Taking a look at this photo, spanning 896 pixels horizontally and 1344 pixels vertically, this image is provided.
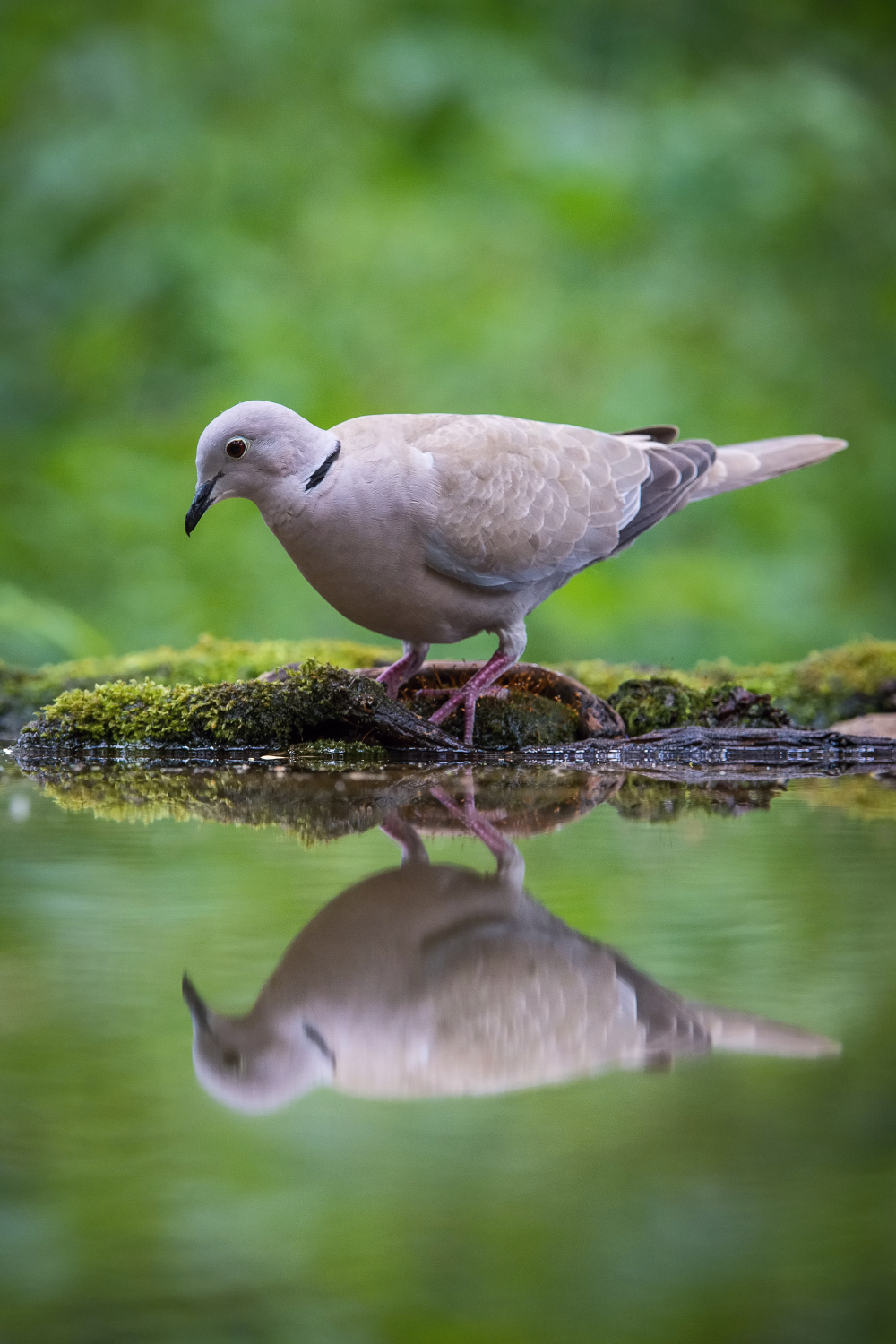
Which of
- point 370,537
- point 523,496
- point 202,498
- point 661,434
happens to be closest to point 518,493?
point 523,496

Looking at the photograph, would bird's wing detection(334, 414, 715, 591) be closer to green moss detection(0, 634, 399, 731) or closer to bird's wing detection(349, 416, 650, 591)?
bird's wing detection(349, 416, 650, 591)

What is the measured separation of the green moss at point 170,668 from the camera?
4453 millimetres

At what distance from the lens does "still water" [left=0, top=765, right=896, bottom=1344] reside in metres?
0.94

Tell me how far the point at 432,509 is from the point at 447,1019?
2.26 meters

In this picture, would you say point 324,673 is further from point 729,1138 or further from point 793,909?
point 729,1138

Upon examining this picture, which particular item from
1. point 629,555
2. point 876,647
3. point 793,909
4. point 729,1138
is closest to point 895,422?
point 629,555

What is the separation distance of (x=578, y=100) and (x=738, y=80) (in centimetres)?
100

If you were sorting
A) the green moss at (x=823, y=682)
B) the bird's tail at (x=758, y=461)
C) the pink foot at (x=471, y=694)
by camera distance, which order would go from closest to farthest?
the pink foot at (x=471, y=694)
the green moss at (x=823, y=682)
the bird's tail at (x=758, y=461)

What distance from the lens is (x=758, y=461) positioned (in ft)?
15.4

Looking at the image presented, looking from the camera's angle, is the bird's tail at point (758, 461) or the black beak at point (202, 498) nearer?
the black beak at point (202, 498)

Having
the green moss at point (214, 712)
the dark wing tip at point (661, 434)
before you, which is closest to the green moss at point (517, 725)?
the green moss at point (214, 712)

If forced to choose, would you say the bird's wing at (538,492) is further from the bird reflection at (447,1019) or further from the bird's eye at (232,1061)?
the bird's eye at (232,1061)

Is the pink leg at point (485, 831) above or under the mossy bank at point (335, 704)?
under

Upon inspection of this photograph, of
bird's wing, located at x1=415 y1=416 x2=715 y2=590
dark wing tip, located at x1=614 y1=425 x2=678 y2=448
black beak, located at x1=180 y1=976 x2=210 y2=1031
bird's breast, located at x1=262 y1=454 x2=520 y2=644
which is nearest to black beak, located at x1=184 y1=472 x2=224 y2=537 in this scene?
bird's breast, located at x1=262 y1=454 x2=520 y2=644
